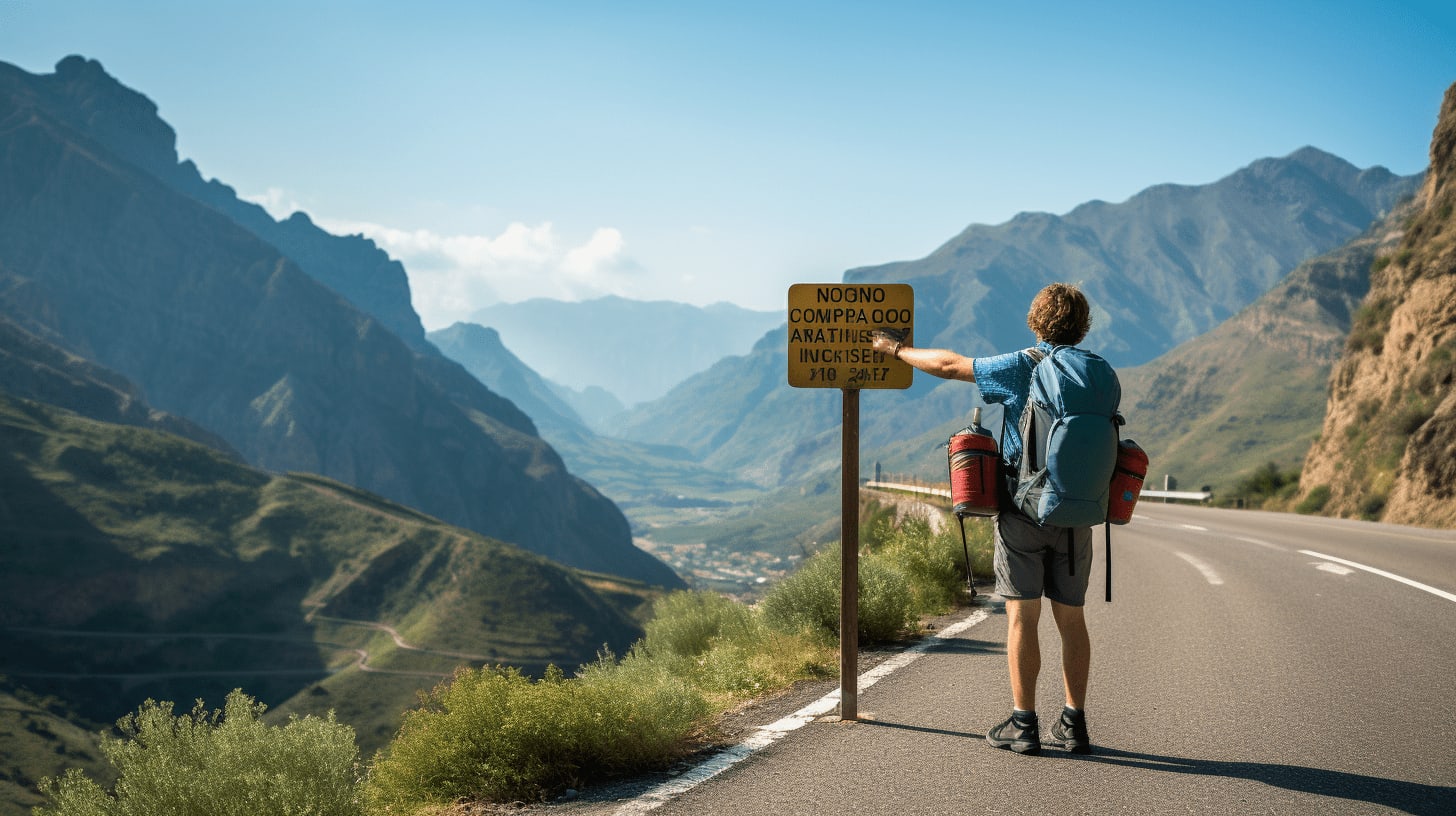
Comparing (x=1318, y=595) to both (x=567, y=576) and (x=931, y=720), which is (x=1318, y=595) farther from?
(x=567, y=576)

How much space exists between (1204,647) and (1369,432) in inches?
1083

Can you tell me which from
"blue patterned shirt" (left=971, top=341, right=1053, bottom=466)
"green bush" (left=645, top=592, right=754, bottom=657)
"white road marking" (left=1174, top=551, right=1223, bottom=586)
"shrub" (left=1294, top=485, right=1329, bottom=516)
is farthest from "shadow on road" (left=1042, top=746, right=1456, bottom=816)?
"shrub" (left=1294, top=485, right=1329, bottom=516)

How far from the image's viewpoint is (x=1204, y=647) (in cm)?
736

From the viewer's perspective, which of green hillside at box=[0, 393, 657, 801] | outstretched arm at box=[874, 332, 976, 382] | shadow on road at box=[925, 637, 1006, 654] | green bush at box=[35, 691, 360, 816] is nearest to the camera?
green bush at box=[35, 691, 360, 816]

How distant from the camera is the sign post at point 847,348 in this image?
5.54 m

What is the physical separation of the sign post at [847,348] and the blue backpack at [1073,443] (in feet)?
3.99

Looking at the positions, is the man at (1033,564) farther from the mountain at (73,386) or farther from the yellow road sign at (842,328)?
the mountain at (73,386)

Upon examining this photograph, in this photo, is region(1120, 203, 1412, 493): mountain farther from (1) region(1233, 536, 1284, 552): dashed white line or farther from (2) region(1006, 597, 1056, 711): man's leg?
(2) region(1006, 597, 1056, 711): man's leg

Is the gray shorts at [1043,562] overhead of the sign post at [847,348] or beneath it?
beneath

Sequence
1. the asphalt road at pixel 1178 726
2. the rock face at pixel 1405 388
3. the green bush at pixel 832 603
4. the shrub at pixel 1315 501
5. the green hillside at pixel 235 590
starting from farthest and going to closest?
the green hillside at pixel 235 590 < the shrub at pixel 1315 501 < the rock face at pixel 1405 388 < the green bush at pixel 832 603 < the asphalt road at pixel 1178 726

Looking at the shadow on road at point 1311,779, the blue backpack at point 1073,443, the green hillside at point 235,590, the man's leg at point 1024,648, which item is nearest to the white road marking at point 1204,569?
the shadow on road at point 1311,779

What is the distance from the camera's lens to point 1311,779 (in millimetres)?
4367

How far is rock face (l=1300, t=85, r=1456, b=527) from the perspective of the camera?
2319 centimetres

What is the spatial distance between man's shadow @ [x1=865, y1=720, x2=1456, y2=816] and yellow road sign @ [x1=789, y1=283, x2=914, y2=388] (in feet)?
7.24
